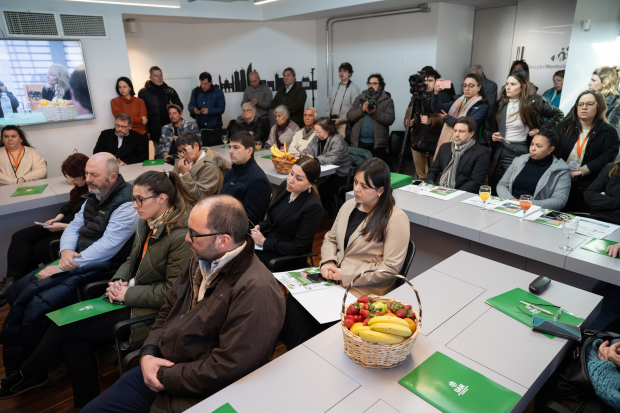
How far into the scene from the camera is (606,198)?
283 cm

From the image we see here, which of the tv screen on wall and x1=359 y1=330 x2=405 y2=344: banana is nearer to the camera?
x1=359 y1=330 x2=405 y2=344: banana

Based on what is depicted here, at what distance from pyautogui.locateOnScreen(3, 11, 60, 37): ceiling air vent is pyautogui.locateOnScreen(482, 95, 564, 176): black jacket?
578cm

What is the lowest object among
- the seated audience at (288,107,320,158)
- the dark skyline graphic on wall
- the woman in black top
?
the woman in black top

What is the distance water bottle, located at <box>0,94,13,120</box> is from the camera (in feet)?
17.4

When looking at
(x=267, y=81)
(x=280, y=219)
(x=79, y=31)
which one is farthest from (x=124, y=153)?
(x=267, y=81)

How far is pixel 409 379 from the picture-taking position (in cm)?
130

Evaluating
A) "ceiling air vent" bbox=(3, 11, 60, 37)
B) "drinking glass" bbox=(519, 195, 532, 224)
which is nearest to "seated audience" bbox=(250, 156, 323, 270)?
"drinking glass" bbox=(519, 195, 532, 224)

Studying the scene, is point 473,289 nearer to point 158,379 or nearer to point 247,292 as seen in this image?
point 247,292

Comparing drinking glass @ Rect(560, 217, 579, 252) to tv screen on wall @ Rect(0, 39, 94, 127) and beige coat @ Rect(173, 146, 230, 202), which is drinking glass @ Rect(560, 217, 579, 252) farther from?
tv screen on wall @ Rect(0, 39, 94, 127)

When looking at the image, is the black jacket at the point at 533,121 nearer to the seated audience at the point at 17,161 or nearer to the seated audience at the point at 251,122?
the seated audience at the point at 251,122

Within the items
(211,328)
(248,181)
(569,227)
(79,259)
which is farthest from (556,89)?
(79,259)

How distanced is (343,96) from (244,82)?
2.48 metres

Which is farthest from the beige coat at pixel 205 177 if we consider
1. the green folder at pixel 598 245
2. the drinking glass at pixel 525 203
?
the green folder at pixel 598 245

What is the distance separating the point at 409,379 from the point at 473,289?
707 millimetres
